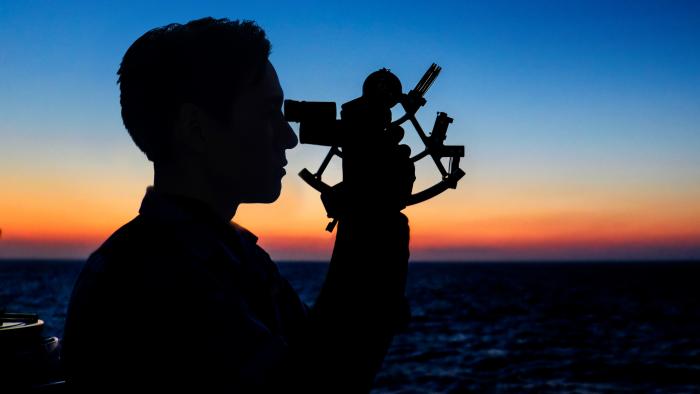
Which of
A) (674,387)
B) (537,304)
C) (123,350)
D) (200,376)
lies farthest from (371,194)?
(537,304)

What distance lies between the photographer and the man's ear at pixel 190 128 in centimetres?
185

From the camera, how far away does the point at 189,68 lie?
71.9 inches

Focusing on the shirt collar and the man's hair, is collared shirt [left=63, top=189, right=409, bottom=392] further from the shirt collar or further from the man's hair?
the man's hair

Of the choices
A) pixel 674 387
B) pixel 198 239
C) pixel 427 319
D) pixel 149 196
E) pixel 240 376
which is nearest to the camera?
pixel 240 376

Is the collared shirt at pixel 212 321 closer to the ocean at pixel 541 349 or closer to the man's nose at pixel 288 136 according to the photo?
the man's nose at pixel 288 136

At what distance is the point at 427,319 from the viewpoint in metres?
54.1

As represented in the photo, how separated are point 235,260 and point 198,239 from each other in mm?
113

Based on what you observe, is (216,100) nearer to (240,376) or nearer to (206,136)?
(206,136)

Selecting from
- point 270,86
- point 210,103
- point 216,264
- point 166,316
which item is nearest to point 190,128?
point 210,103

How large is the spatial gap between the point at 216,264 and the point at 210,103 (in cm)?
50

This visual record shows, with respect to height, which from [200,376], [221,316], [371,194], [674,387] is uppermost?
[371,194]

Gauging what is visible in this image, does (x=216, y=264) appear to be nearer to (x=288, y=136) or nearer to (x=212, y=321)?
(x=212, y=321)

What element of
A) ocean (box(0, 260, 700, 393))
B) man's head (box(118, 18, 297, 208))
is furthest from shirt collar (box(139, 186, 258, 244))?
ocean (box(0, 260, 700, 393))

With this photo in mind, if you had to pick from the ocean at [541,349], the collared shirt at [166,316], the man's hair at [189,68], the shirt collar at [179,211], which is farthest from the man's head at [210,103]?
the ocean at [541,349]
